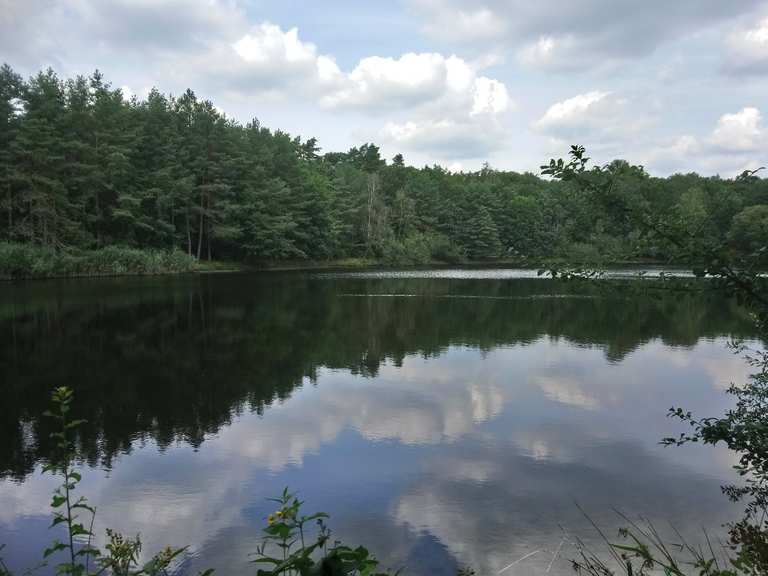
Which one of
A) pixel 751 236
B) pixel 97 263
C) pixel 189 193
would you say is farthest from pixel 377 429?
pixel 189 193

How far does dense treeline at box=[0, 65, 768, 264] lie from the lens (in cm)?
4178

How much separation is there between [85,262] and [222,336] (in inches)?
1129

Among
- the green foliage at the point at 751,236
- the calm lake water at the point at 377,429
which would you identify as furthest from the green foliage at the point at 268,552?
the green foliage at the point at 751,236

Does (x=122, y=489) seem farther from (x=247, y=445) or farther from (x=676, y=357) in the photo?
(x=676, y=357)

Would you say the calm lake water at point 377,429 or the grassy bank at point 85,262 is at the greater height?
the grassy bank at point 85,262

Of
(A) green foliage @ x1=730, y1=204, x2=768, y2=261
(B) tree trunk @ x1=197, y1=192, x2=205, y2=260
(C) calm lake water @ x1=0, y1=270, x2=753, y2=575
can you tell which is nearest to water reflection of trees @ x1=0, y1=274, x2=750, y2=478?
(C) calm lake water @ x1=0, y1=270, x2=753, y2=575

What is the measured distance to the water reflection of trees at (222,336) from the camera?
1005 cm

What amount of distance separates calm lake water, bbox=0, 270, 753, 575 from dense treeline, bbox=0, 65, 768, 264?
1372 centimetres

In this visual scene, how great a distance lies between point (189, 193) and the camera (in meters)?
51.5

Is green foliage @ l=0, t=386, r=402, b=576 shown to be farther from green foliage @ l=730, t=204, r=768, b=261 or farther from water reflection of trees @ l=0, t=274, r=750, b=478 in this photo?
green foliage @ l=730, t=204, r=768, b=261

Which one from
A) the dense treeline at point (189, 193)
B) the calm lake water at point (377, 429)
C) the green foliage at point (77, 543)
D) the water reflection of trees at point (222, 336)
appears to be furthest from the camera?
the dense treeline at point (189, 193)

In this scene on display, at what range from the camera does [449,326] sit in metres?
21.7

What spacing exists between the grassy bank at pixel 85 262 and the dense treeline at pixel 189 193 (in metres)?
2.05

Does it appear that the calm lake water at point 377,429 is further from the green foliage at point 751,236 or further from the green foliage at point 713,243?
the green foliage at point 751,236
